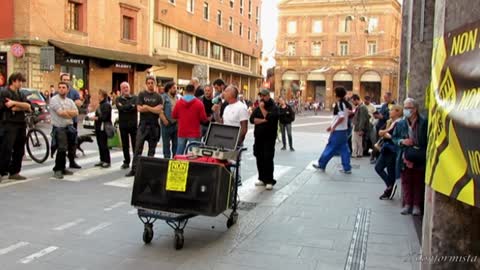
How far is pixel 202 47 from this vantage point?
45.8 meters

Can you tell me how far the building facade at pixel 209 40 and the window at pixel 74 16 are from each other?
774cm

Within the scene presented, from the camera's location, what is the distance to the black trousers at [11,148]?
877cm

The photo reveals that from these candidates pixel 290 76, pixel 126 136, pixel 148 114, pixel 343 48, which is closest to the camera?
pixel 148 114

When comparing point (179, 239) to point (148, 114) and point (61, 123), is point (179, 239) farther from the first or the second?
point (61, 123)

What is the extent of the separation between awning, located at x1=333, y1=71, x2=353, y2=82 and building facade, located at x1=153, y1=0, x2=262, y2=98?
1429cm

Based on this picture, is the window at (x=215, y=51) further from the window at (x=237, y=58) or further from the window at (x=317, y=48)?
the window at (x=317, y=48)

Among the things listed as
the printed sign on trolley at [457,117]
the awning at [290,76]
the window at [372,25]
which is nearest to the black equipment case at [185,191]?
the printed sign on trolley at [457,117]

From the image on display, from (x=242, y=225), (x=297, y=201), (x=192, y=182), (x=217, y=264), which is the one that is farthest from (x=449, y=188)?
(x=297, y=201)

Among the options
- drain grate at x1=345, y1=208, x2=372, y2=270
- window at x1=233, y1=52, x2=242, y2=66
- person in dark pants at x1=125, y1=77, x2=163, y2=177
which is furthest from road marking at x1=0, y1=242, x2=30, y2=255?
window at x1=233, y1=52, x2=242, y2=66

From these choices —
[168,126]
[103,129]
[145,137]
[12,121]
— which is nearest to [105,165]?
[103,129]

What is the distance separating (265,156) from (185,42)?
34535 mm

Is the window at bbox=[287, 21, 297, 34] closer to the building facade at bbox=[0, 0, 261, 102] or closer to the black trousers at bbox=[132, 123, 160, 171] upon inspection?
the building facade at bbox=[0, 0, 261, 102]

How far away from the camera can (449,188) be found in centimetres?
356

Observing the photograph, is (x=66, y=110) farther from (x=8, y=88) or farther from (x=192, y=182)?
(x=192, y=182)
